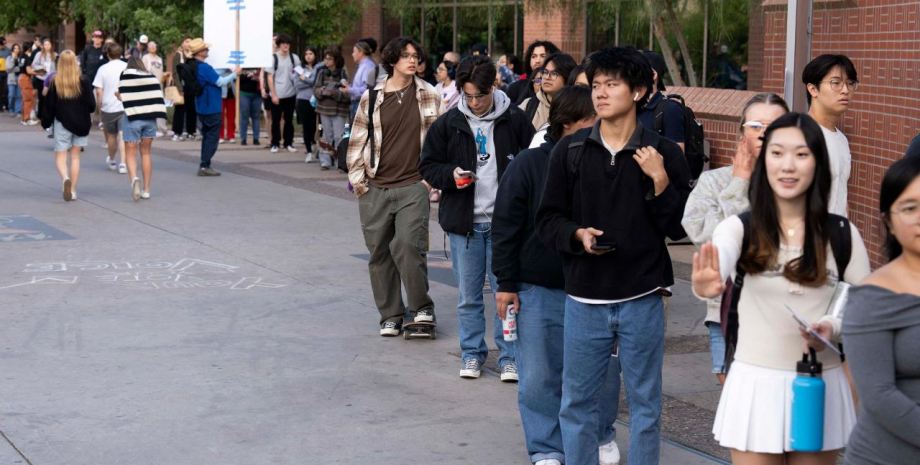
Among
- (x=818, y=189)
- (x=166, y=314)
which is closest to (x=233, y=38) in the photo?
(x=166, y=314)

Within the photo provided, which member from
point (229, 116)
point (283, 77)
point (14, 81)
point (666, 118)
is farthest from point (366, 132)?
point (14, 81)

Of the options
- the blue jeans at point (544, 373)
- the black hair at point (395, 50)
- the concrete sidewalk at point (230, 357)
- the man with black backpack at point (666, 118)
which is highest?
the black hair at point (395, 50)

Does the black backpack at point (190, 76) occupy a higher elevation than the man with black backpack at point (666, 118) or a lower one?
higher

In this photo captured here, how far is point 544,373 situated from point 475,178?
1778 millimetres

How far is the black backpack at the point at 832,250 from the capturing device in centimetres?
357

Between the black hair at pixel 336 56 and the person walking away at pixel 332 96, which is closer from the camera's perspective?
the person walking away at pixel 332 96

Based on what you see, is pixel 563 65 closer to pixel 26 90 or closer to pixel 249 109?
pixel 249 109

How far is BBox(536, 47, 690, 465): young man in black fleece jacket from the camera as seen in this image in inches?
175

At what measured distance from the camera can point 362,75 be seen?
55.6 feet

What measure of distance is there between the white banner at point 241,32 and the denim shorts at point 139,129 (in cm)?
599

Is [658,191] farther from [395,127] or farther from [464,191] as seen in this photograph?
[395,127]

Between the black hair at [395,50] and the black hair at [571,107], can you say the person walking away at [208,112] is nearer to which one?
the black hair at [395,50]

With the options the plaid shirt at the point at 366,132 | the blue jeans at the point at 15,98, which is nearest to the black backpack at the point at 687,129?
the plaid shirt at the point at 366,132

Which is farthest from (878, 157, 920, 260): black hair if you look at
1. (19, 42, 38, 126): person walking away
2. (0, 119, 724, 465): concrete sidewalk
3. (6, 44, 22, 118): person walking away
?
(6, 44, 22, 118): person walking away
